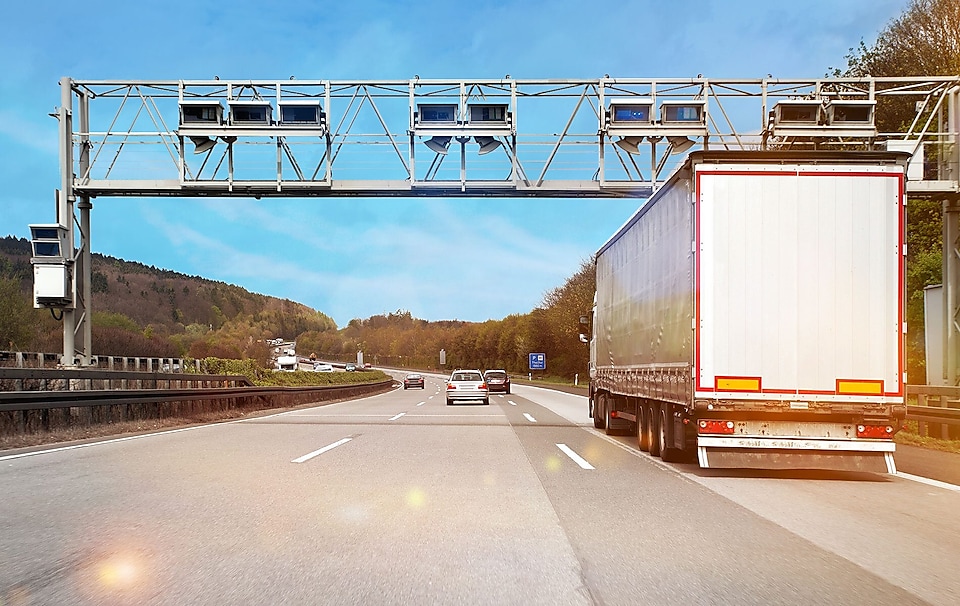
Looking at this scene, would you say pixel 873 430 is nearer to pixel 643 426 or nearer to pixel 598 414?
pixel 643 426

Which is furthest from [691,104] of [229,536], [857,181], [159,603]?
[159,603]

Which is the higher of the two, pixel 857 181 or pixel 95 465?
pixel 857 181

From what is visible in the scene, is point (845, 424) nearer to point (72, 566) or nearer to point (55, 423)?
point (72, 566)

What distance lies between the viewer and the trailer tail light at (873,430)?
9.78 metres

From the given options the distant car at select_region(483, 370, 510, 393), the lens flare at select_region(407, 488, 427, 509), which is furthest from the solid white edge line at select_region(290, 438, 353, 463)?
the distant car at select_region(483, 370, 510, 393)

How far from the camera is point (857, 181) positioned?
9883mm

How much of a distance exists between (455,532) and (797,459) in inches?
200

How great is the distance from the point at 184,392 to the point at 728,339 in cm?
1371

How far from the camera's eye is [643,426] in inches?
533

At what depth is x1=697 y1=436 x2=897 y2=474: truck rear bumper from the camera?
9766 mm

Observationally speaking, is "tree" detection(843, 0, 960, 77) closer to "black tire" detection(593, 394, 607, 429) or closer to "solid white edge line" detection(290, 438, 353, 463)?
"black tire" detection(593, 394, 607, 429)

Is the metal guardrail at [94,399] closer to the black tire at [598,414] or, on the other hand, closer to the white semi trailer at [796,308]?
the black tire at [598,414]

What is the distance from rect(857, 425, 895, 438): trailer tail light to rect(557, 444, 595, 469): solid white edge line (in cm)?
341

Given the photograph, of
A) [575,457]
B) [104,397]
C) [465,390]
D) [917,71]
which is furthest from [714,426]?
[917,71]
